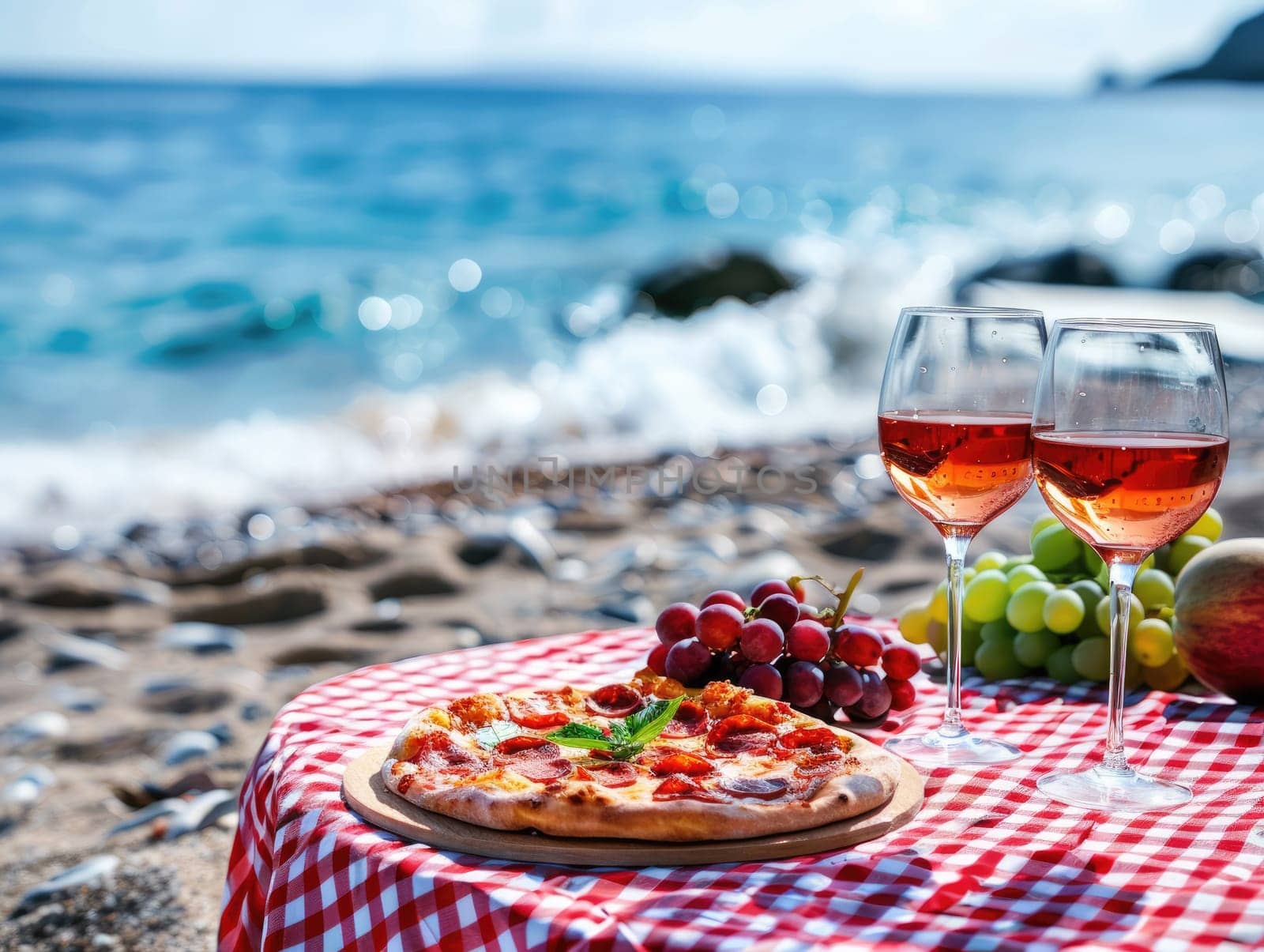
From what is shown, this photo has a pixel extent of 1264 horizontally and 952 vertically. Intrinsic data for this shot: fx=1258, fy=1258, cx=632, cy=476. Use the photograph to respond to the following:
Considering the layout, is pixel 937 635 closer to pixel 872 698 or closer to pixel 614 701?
pixel 872 698

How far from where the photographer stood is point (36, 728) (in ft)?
16.0

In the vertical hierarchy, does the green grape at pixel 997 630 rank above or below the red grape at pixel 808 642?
below

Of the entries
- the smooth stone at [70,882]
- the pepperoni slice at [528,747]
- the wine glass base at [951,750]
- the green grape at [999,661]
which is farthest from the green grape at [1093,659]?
the smooth stone at [70,882]

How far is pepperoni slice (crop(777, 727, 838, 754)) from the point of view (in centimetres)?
142

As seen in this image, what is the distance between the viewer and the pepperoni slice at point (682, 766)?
1327mm

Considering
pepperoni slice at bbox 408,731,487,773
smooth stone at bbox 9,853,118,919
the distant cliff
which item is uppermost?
the distant cliff

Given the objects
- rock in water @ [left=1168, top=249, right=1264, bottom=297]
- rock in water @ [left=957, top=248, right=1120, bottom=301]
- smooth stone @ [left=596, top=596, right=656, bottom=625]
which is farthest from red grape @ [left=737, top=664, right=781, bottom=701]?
rock in water @ [left=1168, top=249, right=1264, bottom=297]

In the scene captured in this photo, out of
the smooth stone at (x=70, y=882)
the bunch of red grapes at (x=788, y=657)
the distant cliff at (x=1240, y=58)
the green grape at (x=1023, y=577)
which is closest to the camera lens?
the bunch of red grapes at (x=788, y=657)

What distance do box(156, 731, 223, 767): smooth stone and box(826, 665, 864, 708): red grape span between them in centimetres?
347

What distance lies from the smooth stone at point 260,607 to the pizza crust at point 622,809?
5.08m

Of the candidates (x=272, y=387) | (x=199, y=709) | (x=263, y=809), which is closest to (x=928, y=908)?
(x=263, y=809)

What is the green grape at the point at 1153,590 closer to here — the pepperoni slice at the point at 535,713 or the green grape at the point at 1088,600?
the green grape at the point at 1088,600

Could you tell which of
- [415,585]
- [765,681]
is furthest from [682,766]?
[415,585]

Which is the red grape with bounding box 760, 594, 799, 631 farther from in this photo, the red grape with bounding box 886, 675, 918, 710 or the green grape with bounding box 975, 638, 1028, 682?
the green grape with bounding box 975, 638, 1028, 682
